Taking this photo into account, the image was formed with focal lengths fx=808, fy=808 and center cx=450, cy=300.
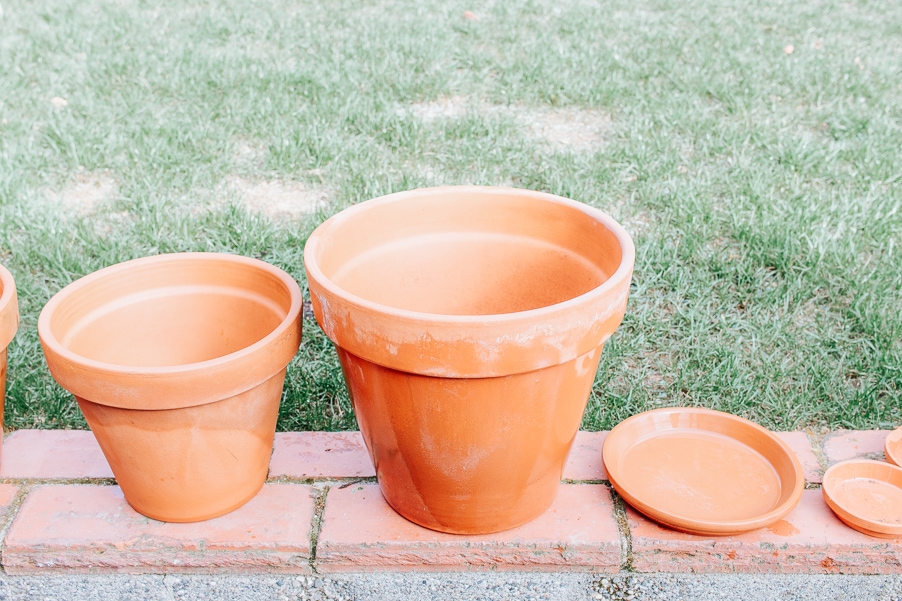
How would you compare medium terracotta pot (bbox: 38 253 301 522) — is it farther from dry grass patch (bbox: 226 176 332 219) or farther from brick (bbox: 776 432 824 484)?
brick (bbox: 776 432 824 484)

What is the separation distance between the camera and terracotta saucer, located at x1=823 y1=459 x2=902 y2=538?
1501 millimetres

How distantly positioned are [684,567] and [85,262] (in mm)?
1750

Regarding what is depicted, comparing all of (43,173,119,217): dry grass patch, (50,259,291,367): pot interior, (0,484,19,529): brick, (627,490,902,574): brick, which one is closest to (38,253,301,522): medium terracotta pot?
(50,259,291,367): pot interior

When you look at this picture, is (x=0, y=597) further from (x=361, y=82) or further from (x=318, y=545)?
(x=361, y=82)

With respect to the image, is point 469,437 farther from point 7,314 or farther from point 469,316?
point 7,314

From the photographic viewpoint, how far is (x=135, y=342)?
167 cm

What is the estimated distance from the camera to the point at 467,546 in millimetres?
1511

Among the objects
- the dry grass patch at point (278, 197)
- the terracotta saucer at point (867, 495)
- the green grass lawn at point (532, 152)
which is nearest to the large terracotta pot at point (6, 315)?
the green grass lawn at point (532, 152)

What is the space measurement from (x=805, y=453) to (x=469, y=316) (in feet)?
3.04

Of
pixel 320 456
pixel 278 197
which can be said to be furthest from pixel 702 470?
pixel 278 197

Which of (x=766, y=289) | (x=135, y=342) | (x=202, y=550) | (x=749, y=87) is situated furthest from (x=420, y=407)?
(x=749, y=87)

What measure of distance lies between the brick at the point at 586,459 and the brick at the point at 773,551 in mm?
168

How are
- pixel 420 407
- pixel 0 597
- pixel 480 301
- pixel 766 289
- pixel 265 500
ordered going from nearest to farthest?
pixel 420 407 < pixel 0 597 < pixel 265 500 < pixel 480 301 < pixel 766 289

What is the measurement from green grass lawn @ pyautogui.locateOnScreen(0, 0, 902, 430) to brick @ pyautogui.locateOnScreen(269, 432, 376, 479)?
9cm
